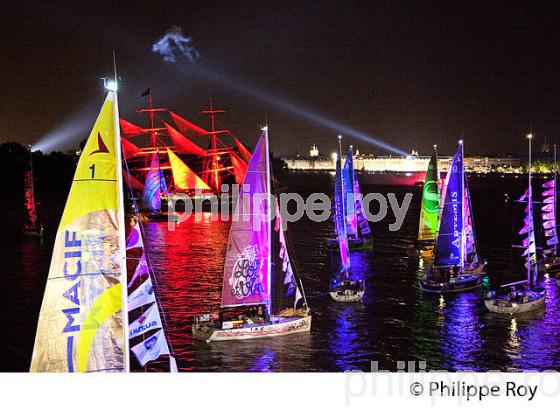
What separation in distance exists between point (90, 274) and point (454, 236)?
722 inches

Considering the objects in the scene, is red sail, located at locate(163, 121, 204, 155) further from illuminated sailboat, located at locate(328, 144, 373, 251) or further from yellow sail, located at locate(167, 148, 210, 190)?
illuminated sailboat, located at locate(328, 144, 373, 251)

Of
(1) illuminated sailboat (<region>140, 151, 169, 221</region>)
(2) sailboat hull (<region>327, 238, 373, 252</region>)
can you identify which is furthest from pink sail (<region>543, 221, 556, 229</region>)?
(1) illuminated sailboat (<region>140, 151, 169, 221</region>)

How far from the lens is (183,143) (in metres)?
77.0

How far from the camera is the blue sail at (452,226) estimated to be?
2277 centimetres

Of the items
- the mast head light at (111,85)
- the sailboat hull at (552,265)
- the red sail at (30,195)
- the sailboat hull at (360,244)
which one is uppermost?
the red sail at (30,195)

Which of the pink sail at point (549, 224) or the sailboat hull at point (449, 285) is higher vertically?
the pink sail at point (549, 224)

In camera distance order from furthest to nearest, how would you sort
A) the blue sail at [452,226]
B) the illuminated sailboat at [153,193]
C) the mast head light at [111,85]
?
the illuminated sailboat at [153,193] → the blue sail at [452,226] → the mast head light at [111,85]

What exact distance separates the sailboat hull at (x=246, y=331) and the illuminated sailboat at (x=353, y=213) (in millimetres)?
13655

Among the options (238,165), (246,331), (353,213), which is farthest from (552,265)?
(238,165)

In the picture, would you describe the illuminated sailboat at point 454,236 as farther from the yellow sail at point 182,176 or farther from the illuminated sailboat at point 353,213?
the yellow sail at point 182,176

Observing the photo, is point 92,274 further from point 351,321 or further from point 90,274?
point 351,321

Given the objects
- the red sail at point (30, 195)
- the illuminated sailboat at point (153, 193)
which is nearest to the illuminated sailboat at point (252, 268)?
the red sail at point (30, 195)
